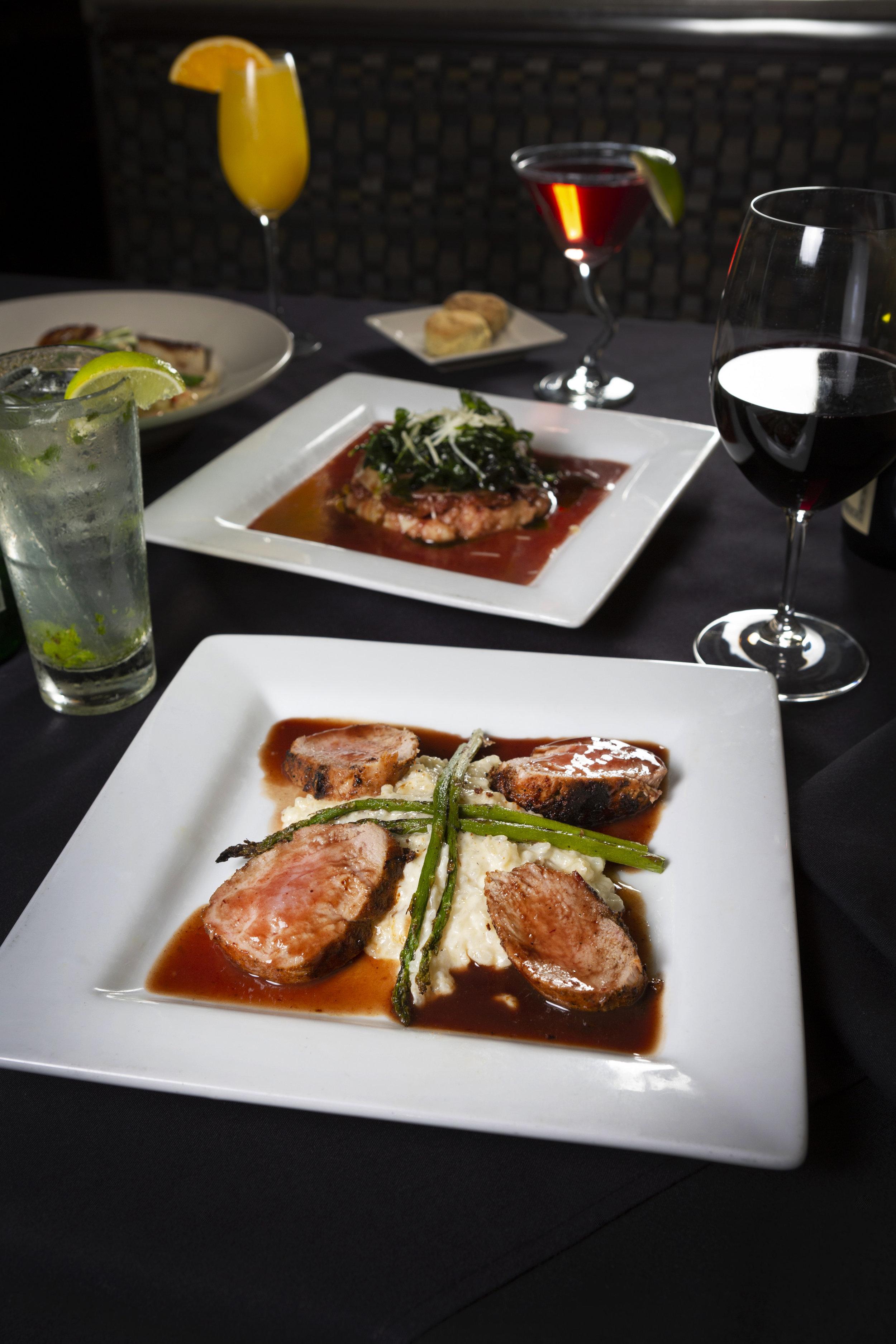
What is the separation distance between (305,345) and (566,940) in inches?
65.6

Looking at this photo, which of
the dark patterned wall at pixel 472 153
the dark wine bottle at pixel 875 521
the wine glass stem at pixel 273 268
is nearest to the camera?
the dark wine bottle at pixel 875 521

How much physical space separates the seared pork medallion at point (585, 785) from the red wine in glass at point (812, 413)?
383mm

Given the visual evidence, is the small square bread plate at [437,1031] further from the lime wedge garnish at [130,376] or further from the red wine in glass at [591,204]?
the red wine in glass at [591,204]

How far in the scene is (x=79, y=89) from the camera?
6754 mm

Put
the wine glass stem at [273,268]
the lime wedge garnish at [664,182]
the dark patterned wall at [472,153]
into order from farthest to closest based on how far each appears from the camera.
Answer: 1. the dark patterned wall at [472,153]
2. the wine glass stem at [273,268]
3. the lime wedge garnish at [664,182]

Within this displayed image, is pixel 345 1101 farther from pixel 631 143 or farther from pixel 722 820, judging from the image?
pixel 631 143

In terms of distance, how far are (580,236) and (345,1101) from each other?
1736mm

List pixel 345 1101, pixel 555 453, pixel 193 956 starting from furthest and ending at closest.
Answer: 1. pixel 555 453
2. pixel 193 956
3. pixel 345 1101

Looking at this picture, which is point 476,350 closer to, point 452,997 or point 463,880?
point 463,880

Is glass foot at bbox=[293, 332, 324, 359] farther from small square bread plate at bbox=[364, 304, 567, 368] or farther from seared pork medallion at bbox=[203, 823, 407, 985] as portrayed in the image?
seared pork medallion at bbox=[203, 823, 407, 985]

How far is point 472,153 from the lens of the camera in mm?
3066

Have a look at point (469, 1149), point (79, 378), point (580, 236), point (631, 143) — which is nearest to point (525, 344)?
point (580, 236)

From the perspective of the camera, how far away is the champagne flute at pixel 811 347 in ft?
3.41

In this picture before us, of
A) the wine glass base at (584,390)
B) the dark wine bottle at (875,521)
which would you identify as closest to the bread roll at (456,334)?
the wine glass base at (584,390)
